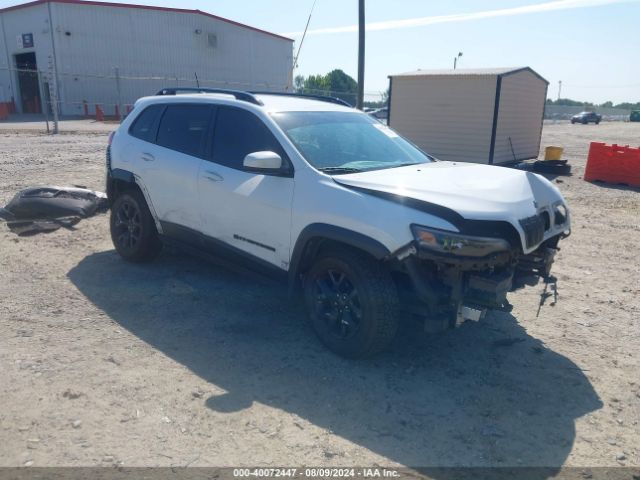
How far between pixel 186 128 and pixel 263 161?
61.6 inches

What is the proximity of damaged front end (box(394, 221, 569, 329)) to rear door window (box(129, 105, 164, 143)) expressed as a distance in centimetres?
326

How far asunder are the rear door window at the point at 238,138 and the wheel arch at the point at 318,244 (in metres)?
0.75

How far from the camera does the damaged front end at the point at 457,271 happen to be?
3.31m

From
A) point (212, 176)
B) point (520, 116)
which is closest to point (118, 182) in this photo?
point (212, 176)

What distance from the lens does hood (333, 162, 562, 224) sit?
342cm

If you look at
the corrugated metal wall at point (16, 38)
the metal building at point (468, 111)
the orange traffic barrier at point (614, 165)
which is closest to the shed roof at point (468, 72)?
the metal building at point (468, 111)

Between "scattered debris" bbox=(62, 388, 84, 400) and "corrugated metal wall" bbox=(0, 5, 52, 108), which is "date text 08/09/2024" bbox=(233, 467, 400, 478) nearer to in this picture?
"scattered debris" bbox=(62, 388, 84, 400)

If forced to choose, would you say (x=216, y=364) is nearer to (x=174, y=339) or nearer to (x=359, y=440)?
(x=174, y=339)

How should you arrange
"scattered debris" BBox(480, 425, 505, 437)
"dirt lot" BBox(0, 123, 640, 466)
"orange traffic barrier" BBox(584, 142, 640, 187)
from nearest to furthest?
"dirt lot" BBox(0, 123, 640, 466) < "scattered debris" BBox(480, 425, 505, 437) < "orange traffic barrier" BBox(584, 142, 640, 187)

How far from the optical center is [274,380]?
12.1ft

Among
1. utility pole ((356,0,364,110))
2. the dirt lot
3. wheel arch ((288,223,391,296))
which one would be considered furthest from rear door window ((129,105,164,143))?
utility pole ((356,0,364,110))

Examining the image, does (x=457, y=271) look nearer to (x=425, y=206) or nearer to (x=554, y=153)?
(x=425, y=206)

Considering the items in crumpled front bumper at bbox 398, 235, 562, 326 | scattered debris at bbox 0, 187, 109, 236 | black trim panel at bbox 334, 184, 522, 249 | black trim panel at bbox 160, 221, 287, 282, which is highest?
black trim panel at bbox 334, 184, 522, 249

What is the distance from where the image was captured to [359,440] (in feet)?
10.1
